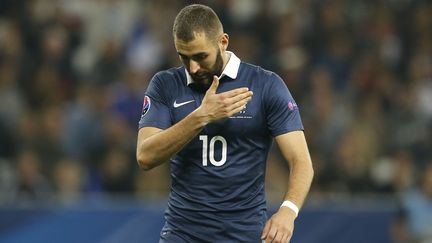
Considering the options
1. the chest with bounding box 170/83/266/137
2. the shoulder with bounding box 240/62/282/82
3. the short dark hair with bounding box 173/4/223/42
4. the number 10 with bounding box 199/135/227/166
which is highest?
the short dark hair with bounding box 173/4/223/42

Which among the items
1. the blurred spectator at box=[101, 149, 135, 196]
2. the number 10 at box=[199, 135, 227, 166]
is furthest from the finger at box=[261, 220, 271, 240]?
the blurred spectator at box=[101, 149, 135, 196]

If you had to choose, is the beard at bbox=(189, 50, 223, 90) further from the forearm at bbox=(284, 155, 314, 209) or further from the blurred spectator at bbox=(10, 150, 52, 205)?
the blurred spectator at bbox=(10, 150, 52, 205)

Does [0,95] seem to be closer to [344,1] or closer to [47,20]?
[47,20]

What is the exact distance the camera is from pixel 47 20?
13.4m

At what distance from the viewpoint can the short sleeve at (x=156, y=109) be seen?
5.49 m

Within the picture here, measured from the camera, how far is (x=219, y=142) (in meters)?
5.48

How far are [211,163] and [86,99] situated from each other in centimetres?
698

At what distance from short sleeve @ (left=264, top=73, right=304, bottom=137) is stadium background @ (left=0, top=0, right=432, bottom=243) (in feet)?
16.3

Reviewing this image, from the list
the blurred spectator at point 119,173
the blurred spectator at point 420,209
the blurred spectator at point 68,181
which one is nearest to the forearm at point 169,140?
the blurred spectator at point 420,209

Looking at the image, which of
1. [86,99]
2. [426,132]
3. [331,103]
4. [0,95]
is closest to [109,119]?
[86,99]

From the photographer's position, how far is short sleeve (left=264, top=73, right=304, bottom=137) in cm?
545

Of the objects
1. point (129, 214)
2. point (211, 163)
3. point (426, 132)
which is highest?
point (211, 163)

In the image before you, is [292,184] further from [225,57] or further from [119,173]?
[119,173]

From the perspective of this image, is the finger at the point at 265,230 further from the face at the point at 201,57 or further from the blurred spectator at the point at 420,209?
the blurred spectator at the point at 420,209
